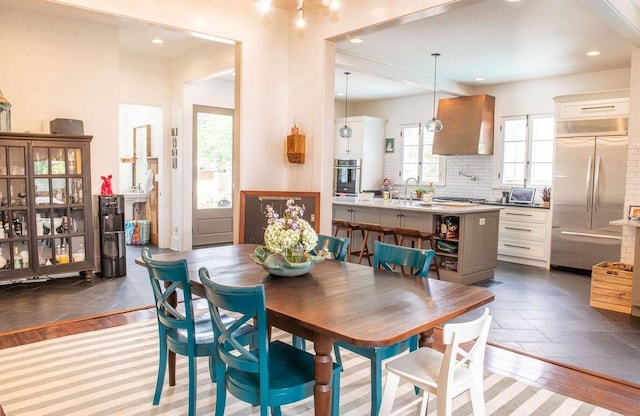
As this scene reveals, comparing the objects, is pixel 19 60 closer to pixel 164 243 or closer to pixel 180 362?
pixel 164 243

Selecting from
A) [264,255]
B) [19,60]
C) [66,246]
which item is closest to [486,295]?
[264,255]

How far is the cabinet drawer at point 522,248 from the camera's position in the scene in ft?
22.6

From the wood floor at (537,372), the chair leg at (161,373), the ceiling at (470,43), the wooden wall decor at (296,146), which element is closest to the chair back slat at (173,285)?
the chair leg at (161,373)

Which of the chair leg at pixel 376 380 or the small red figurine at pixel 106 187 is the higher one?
the small red figurine at pixel 106 187

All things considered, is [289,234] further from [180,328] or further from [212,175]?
[212,175]

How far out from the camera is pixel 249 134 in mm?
4691

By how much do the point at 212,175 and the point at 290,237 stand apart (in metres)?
5.71

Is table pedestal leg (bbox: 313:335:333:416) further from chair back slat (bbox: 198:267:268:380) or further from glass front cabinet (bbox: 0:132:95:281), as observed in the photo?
glass front cabinet (bbox: 0:132:95:281)

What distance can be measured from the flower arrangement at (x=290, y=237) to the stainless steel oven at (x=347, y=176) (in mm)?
7005

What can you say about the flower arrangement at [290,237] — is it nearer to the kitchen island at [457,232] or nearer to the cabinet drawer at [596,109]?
the kitchen island at [457,232]

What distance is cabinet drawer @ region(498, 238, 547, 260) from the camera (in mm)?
6878

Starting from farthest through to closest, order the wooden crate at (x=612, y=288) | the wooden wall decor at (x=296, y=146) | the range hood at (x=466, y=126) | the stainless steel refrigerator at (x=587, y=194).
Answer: the range hood at (x=466, y=126)
the stainless steel refrigerator at (x=587, y=194)
the wooden wall decor at (x=296, y=146)
the wooden crate at (x=612, y=288)

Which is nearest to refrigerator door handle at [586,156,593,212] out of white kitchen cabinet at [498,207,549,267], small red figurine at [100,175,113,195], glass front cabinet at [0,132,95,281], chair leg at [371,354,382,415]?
white kitchen cabinet at [498,207,549,267]

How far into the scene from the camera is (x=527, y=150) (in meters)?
7.61
